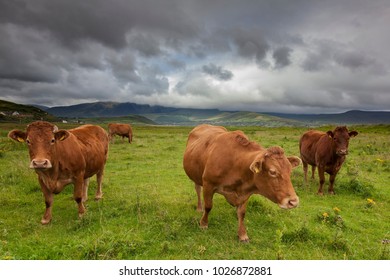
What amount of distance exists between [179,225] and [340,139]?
818cm

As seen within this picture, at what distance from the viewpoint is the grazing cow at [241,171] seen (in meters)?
5.85

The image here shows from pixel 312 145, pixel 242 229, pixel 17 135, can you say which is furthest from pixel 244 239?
pixel 312 145

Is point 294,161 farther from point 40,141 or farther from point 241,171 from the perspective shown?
point 40,141

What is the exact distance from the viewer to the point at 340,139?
11.8m

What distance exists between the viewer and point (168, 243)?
6.41 m

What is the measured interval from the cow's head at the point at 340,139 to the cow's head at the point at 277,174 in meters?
6.94

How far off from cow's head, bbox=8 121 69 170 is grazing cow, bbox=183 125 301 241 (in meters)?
3.93

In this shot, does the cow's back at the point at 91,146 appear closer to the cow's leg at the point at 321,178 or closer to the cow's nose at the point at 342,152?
the cow's leg at the point at 321,178

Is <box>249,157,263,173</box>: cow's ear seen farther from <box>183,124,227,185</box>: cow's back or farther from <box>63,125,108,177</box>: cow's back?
<box>63,125,108,177</box>: cow's back

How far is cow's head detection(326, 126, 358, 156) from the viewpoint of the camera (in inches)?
455
